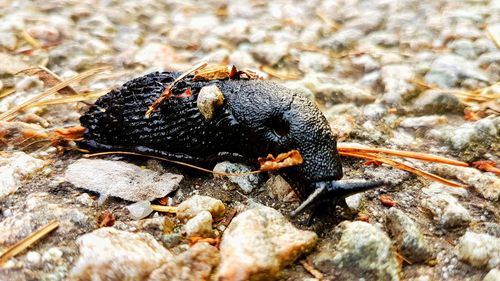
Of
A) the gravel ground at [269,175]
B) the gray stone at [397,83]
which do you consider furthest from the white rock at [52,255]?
the gray stone at [397,83]

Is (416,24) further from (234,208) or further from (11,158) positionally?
(11,158)

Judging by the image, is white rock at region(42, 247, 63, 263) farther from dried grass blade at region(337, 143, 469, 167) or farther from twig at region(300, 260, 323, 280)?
dried grass blade at region(337, 143, 469, 167)

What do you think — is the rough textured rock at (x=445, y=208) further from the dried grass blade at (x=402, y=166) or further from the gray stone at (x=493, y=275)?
the gray stone at (x=493, y=275)

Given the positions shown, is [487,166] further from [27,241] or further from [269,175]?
[27,241]

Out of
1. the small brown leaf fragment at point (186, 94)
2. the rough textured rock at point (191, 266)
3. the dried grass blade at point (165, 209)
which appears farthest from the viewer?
the small brown leaf fragment at point (186, 94)

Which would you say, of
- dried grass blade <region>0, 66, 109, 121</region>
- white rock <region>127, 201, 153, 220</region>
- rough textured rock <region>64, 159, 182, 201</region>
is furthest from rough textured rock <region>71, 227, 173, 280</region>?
dried grass blade <region>0, 66, 109, 121</region>

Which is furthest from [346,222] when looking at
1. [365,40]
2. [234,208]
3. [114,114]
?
[365,40]

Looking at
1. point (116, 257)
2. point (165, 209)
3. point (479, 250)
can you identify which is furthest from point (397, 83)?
point (116, 257)
